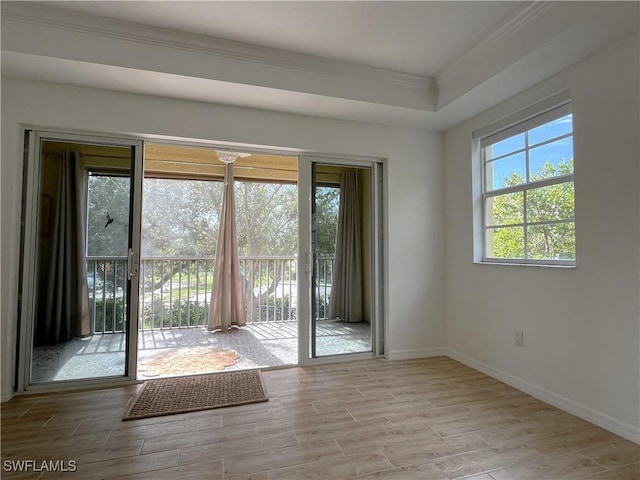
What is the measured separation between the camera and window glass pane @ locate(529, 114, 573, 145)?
2.25m

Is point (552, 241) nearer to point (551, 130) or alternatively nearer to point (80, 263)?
point (551, 130)

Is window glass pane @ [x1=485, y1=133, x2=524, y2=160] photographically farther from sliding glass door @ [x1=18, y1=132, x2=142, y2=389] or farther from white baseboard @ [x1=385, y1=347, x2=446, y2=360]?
sliding glass door @ [x1=18, y1=132, x2=142, y2=389]

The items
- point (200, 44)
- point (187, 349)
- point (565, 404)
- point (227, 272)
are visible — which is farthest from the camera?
point (227, 272)

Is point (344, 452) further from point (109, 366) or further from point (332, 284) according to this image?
point (109, 366)

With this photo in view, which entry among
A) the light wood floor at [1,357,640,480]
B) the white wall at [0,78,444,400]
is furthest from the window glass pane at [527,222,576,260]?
the light wood floor at [1,357,640,480]

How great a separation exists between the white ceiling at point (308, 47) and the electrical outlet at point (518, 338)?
6.09 feet

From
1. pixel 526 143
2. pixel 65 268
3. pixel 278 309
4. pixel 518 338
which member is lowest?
pixel 278 309

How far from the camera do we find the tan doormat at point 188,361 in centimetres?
288

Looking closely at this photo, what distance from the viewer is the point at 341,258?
3.19m

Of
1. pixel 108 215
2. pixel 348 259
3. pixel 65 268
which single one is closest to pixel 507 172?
pixel 348 259

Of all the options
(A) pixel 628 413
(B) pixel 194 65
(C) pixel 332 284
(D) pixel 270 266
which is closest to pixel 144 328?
(D) pixel 270 266

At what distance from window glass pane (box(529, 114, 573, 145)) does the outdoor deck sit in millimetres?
2156

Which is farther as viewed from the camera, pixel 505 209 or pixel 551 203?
pixel 505 209

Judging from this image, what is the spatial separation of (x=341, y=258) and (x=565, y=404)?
1973mm
